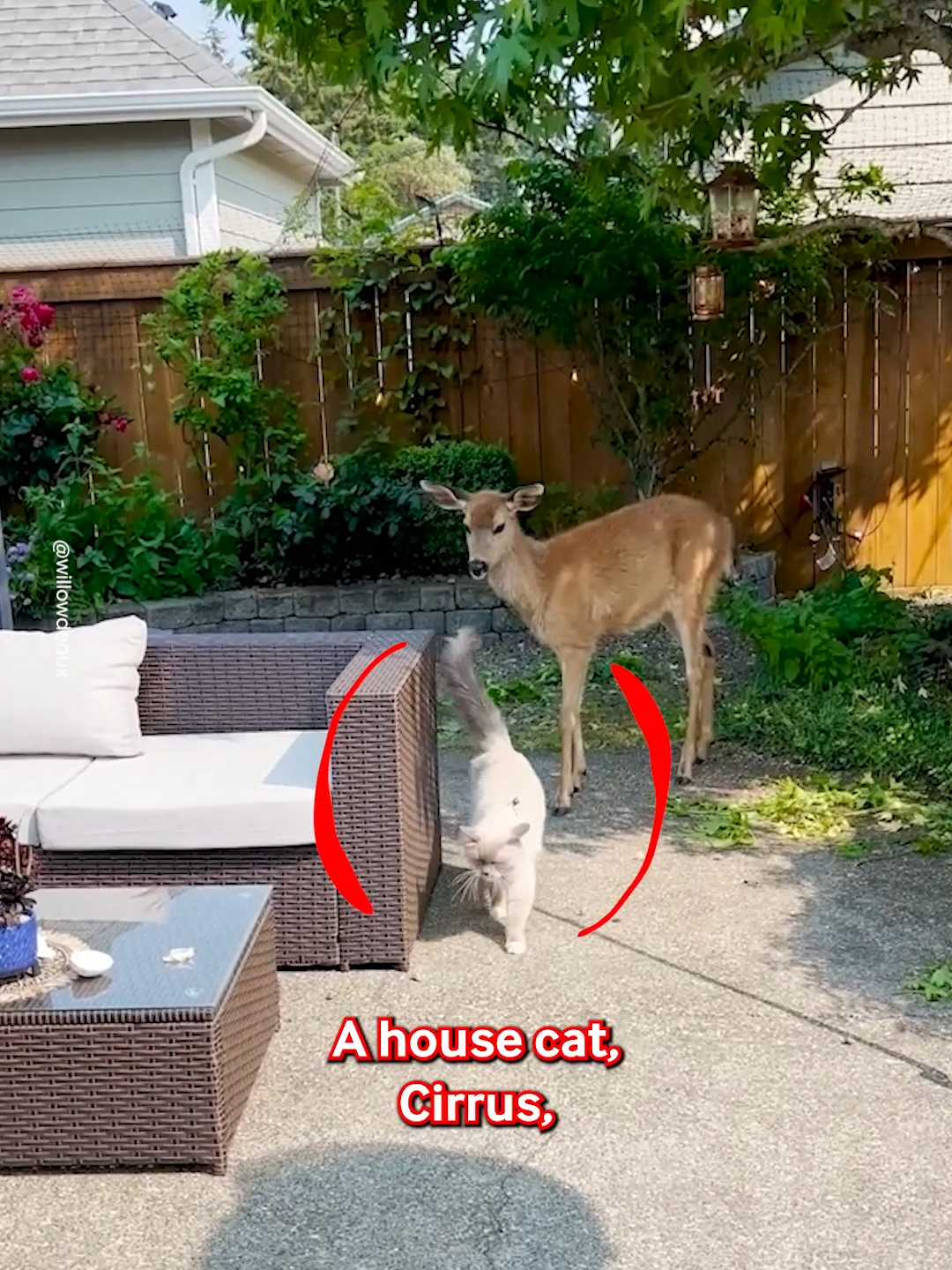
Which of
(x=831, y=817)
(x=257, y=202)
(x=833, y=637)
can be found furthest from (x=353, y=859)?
(x=257, y=202)

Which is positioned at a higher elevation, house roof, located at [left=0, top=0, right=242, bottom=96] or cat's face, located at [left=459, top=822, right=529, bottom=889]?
house roof, located at [left=0, top=0, right=242, bottom=96]

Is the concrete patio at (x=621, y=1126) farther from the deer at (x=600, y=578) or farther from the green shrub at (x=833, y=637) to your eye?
the green shrub at (x=833, y=637)

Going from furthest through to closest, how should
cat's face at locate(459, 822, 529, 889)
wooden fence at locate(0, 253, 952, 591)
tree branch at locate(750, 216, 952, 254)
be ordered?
wooden fence at locate(0, 253, 952, 591), tree branch at locate(750, 216, 952, 254), cat's face at locate(459, 822, 529, 889)

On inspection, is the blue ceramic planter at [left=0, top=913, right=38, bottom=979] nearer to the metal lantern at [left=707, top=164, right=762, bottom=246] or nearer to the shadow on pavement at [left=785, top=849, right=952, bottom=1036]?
the shadow on pavement at [left=785, top=849, right=952, bottom=1036]

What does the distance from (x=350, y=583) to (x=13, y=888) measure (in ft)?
16.8

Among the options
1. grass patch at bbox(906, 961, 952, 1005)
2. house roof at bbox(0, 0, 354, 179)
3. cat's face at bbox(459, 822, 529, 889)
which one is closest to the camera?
grass patch at bbox(906, 961, 952, 1005)

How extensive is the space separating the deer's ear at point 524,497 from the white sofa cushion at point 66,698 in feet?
5.83

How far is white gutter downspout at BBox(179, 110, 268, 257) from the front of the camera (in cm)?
1031

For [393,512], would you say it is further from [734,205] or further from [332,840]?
[332,840]

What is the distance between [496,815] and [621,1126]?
112 cm

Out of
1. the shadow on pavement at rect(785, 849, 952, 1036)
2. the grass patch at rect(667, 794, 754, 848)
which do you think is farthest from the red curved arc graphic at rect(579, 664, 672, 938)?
the shadow on pavement at rect(785, 849, 952, 1036)

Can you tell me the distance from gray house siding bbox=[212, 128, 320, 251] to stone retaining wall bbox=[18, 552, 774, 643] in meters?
3.44

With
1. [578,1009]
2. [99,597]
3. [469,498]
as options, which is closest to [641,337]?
[469,498]

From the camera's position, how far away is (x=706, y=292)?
7.06 m
